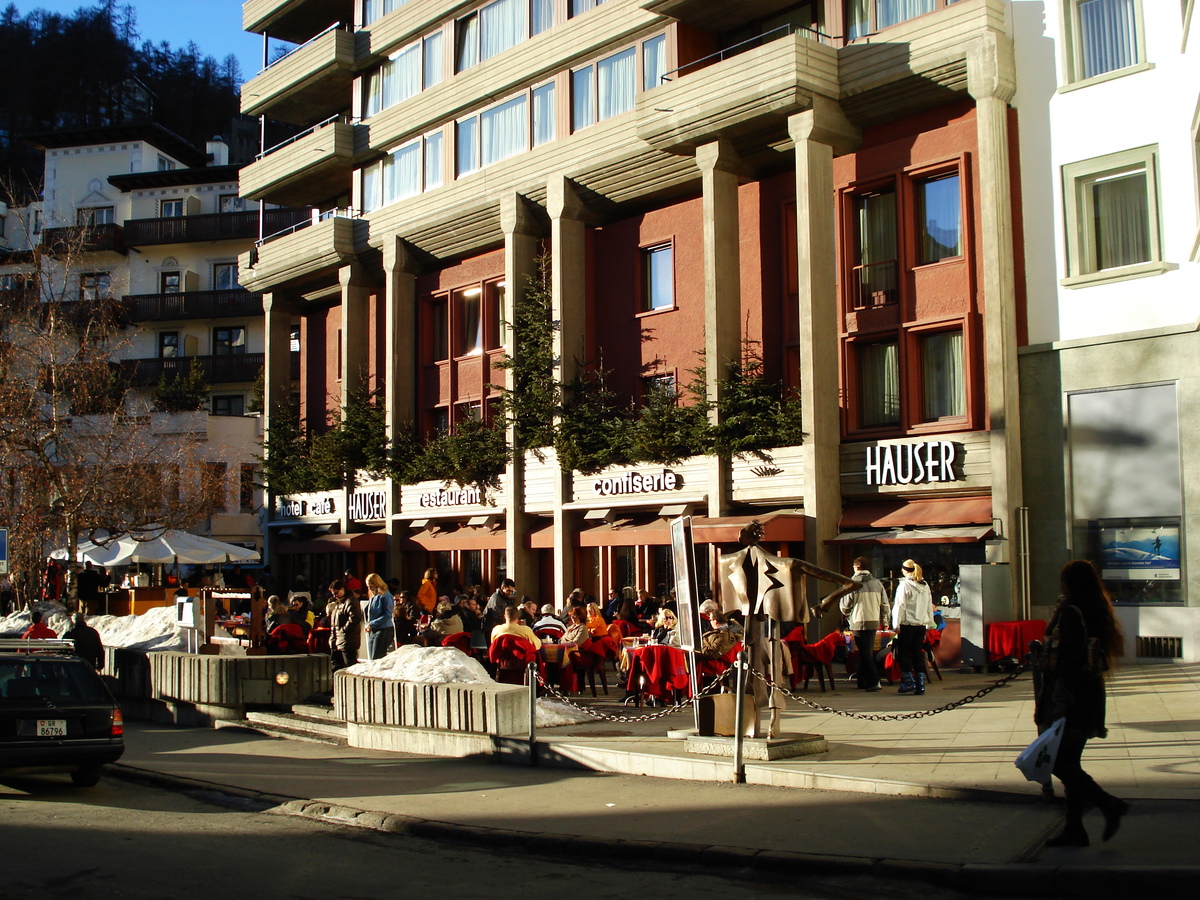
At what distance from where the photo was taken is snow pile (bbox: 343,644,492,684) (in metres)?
14.4

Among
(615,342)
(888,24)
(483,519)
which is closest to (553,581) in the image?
(483,519)

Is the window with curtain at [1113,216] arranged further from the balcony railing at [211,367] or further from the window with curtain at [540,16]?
the balcony railing at [211,367]

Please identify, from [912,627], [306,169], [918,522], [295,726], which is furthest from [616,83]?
[295,726]

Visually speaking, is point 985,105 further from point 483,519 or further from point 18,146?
point 18,146

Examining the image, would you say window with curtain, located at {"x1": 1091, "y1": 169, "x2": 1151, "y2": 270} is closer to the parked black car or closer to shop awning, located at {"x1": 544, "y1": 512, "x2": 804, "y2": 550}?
shop awning, located at {"x1": 544, "y1": 512, "x2": 804, "y2": 550}

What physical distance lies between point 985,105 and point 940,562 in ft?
27.2

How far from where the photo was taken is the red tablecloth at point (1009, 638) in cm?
1927

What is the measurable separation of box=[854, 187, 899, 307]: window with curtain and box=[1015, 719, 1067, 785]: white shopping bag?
17.5 meters

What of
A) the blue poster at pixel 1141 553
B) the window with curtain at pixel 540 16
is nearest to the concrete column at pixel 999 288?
the blue poster at pixel 1141 553

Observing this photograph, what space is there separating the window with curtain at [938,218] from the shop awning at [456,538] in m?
13.4

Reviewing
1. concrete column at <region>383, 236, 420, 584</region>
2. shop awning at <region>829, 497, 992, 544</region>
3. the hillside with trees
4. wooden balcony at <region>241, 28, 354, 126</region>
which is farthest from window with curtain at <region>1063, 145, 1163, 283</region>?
the hillside with trees

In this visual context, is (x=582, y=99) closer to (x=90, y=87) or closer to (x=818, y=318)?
(x=818, y=318)

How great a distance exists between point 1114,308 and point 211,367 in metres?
41.4

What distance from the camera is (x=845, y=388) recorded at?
2472 cm
